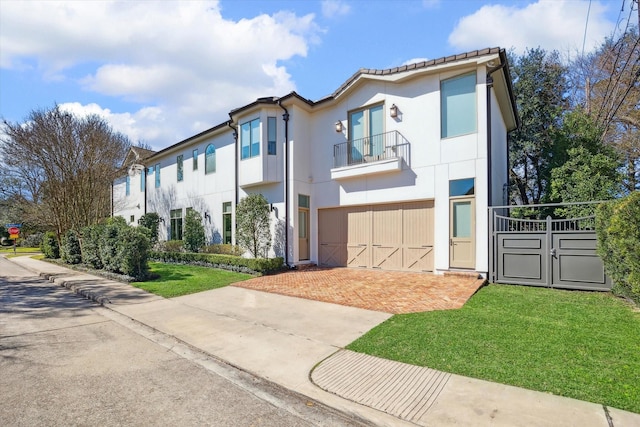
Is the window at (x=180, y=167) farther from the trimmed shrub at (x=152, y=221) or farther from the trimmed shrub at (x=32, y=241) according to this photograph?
the trimmed shrub at (x=32, y=241)

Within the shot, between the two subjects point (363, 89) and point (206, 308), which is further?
point (363, 89)

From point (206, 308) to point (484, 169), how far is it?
8608mm

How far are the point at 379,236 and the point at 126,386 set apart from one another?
9.53 m

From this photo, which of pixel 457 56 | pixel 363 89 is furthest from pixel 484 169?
pixel 363 89

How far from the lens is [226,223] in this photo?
16172mm

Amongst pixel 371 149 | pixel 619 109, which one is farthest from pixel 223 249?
pixel 619 109

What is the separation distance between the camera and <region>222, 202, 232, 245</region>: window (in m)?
16.0

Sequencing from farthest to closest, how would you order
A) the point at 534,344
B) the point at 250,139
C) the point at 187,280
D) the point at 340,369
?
the point at 250,139 < the point at 187,280 < the point at 534,344 < the point at 340,369

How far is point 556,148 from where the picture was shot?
13.3 m

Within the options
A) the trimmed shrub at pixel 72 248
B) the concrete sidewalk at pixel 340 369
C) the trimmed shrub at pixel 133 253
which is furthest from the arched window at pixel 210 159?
the concrete sidewalk at pixel 340 369

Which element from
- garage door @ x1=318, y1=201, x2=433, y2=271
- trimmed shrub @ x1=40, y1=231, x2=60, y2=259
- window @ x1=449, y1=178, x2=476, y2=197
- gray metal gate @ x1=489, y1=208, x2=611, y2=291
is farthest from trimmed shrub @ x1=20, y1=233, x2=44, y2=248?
gray metal gate @ x1=489, y1=208, x2=611, y2=291

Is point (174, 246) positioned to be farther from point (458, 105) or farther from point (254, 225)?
point (458, 105)

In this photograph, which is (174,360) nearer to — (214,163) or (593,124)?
(214,163)

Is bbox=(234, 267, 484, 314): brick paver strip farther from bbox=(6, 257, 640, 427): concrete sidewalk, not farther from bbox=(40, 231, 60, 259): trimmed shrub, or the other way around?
bbox=(40, 231, 60, 259): trimmed shrub
